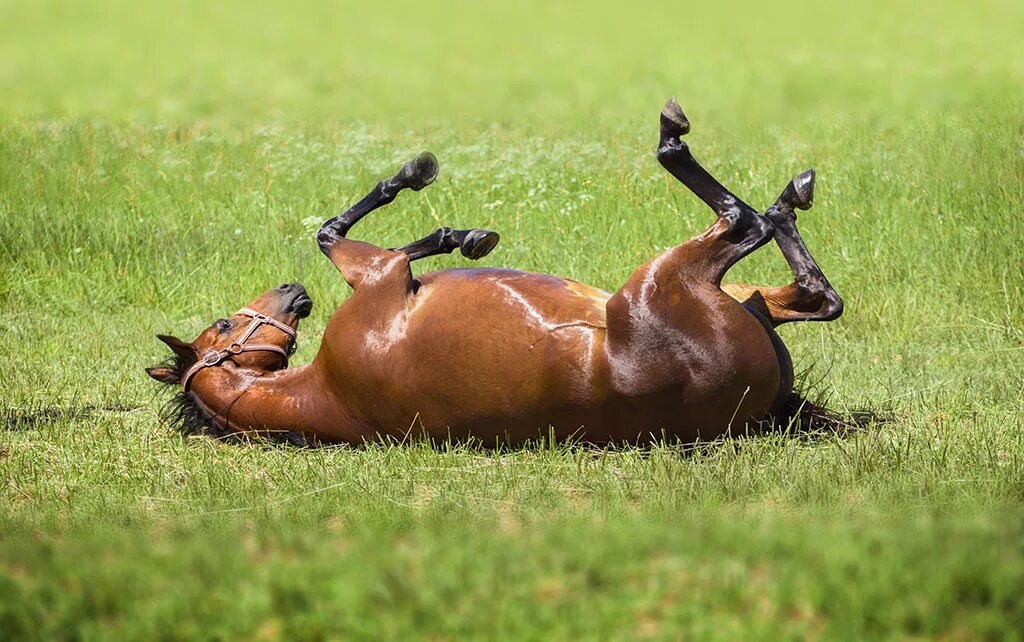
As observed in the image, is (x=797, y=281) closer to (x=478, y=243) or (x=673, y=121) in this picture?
(x=673, y=121)

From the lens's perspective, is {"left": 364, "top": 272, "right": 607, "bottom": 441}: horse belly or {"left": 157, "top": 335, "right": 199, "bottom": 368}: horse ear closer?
{"left": 364, "top": 272, "right": 607, "bottom": 441}: horse belly

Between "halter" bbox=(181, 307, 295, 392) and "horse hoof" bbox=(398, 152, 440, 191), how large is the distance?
952mm

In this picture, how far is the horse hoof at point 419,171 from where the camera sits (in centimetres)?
656

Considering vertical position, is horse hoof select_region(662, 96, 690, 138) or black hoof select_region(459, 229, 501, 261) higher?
horse hoof select_region(662, 96, 690, 138)

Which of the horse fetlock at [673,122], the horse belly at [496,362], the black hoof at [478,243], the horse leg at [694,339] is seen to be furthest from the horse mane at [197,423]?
the horse fetlock at [673,122]

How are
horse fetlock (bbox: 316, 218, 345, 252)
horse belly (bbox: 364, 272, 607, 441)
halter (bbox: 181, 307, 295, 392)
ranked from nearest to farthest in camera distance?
horse belly (bbox: 364, 272, 607, 441) → halter (bbox: 181, 307, 295, 392) → horse fetlock (bbox: 316, 218, 345, 252)

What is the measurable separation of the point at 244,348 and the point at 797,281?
8.60 feet

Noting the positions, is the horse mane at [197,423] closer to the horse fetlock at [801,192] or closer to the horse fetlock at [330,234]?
the horse fetlock at [330,234]

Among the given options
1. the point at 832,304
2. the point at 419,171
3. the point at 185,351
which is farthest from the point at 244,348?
the point at 832,304

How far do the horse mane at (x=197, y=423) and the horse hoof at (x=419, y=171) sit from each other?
1.41 m

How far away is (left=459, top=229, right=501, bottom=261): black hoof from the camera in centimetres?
621

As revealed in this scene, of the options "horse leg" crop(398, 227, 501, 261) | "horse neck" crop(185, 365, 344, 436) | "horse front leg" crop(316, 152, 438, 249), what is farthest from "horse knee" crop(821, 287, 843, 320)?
"horse neck" crop(185, 365, 344, 436)

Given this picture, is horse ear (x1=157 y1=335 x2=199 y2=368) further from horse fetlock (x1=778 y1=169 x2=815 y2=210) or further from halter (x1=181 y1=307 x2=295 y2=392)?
horse fetlock (x1=778 y1=169 x2=815 y2=210)

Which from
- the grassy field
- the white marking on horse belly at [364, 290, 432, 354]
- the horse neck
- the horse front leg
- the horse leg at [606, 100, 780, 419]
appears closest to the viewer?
the grassy field
